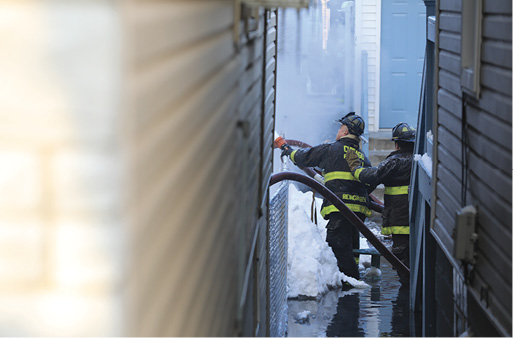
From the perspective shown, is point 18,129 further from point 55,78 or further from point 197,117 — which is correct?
point 197,117

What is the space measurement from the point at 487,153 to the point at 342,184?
23.0ft

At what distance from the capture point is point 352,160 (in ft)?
40.0

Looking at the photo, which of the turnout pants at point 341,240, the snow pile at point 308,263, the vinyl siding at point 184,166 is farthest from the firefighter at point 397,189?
the vinyl siding at point 184,166

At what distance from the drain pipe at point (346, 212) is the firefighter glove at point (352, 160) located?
0.94 metres

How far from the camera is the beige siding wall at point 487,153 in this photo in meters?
4.61

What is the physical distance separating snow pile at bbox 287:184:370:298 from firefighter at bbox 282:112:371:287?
670 millimetres

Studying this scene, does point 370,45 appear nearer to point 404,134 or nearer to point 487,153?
point 404,134

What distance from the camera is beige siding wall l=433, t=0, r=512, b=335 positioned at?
4.61 m

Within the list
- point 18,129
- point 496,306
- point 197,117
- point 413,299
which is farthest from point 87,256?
point 413,299

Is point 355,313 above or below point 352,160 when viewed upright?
below

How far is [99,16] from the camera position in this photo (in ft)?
5.10

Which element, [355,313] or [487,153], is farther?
[355,313]

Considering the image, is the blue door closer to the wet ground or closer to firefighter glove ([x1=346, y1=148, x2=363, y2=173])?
firefighter glove ([x1=346, y1=148, x2=363, y2=173])

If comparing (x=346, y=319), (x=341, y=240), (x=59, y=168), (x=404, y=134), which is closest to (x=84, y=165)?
(x=59, y=168)
